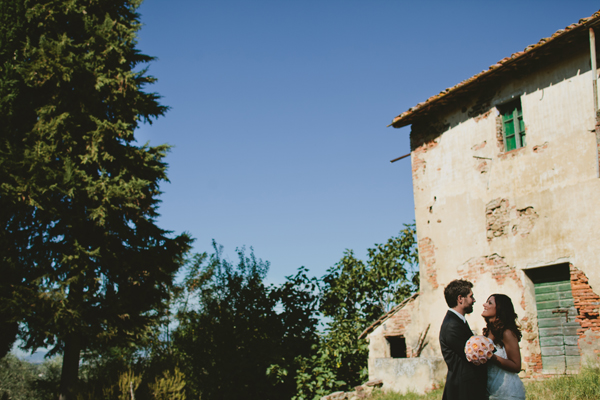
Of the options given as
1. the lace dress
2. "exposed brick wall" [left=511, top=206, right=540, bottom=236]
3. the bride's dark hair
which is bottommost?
the lace dress

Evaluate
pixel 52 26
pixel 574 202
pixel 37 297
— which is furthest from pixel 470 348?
pixel 52 26

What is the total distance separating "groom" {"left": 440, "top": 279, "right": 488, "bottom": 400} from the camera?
377 cm

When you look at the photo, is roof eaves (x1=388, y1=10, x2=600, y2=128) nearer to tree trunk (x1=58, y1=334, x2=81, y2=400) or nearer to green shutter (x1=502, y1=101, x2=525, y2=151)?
green shutter (x1=502, y1=101, x2=525, y2=151)

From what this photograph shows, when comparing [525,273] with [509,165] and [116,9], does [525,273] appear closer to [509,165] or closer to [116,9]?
[509,165]

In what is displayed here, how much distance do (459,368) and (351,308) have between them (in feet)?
42.7

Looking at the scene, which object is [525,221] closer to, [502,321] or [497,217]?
[497,217]

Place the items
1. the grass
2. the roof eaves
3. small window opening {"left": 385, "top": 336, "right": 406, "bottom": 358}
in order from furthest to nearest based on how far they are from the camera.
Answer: small window opening {"left": 385, "top": 336, "right": 406, "bottom": 358} → the roof eaves → the grass

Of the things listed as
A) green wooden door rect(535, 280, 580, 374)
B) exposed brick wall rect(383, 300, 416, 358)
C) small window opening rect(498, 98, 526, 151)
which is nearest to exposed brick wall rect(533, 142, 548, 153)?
small window opening rect(498, 98, 526, 151)

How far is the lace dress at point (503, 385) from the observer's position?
374 cm

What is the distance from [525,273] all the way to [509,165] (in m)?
2.56

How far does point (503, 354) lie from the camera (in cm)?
389

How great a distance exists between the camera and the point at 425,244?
41.9ft

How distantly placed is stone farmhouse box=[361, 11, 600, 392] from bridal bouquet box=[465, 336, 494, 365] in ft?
22.4

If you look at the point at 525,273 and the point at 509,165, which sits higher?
the point at 509,165
